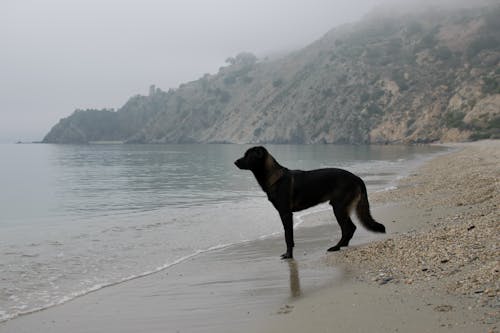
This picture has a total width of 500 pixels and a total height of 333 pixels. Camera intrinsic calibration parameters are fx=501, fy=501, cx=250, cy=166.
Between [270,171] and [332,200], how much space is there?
1.21 m

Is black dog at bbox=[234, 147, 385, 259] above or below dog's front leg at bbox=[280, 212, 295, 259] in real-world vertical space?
above

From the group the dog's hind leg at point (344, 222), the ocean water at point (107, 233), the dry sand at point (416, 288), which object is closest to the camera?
the dry sand at point (416, 288)

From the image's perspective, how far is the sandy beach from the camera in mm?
4531

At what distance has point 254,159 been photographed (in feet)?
27.8

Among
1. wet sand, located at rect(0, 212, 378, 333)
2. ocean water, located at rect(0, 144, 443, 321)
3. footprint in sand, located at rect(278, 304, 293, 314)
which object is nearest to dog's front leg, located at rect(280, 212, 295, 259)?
wet sand, located at rect(0, 212, 378, 333)

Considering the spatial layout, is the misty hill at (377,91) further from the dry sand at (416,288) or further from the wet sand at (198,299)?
the wet sand at (198,299)

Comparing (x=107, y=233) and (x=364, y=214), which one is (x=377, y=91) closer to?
(x=107, y=233)

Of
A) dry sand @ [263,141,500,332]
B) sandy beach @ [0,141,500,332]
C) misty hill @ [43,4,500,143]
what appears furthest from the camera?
misty hill @ [43,4,500,143]

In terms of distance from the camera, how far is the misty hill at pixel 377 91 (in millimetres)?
90000

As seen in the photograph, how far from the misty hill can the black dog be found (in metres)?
72.6

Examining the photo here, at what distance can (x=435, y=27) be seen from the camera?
Result: 119875 mm

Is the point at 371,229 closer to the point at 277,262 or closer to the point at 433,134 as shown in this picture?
the point at 277,262

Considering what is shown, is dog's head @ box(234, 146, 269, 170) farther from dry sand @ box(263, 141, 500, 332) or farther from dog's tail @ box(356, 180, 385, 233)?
dry sand @ box(263, 141, 500, 332)

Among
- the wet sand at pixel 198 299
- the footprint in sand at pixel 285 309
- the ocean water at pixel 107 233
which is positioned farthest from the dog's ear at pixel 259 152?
the footprint in sand at pixel 285 309
